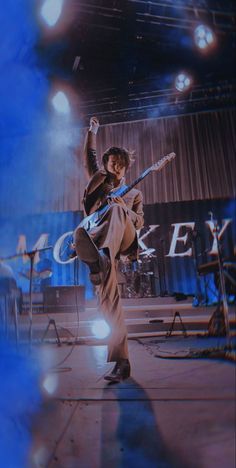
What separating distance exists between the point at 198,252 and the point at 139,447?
3.56m

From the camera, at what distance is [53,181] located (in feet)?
9.15

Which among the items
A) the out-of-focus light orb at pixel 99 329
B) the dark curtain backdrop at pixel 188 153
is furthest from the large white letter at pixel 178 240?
the out-of-focus light orb at pixel 99 329

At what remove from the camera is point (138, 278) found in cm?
333

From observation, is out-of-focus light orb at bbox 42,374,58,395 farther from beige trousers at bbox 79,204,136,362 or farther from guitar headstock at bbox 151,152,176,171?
guitar headstock at bbox 151,152,176,171

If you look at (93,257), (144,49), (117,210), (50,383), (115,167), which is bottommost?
(50,383)

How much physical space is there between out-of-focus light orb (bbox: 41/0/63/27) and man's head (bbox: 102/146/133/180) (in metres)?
2.04

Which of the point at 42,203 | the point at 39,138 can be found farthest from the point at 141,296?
the point at 39,138

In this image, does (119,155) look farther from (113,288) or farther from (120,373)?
(120,373)

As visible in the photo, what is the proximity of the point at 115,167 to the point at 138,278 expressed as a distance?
1.85 m

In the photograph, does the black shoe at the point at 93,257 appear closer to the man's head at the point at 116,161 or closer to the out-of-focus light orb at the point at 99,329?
the man's head at the point at 116,161

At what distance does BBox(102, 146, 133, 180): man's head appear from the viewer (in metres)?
1.79

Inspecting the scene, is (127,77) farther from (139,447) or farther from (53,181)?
(139,447)

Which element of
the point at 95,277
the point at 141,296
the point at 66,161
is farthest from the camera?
the point at 141,296

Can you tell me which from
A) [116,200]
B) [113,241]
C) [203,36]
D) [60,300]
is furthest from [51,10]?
[60,300]
